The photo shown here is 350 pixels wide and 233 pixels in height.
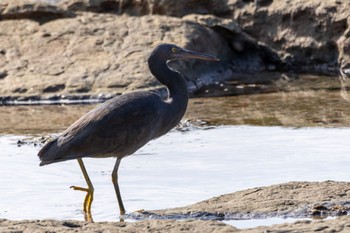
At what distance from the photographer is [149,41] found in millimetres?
15656

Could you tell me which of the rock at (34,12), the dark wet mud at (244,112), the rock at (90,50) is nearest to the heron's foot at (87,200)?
the dark wet mud at (244,112)

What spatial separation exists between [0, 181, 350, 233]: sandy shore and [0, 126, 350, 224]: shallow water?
0.58 m

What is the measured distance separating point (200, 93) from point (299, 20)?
118 inches

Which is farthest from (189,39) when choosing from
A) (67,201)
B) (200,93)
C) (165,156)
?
(67,201)

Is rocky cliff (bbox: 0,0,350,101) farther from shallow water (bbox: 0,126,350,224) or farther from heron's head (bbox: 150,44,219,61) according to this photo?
heron's head (bbox: 150,44,219,61)

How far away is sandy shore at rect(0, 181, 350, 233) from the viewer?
6570 millimetres

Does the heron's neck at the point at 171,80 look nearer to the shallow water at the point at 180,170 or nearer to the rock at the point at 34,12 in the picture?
the shallow water at the point at 180,170

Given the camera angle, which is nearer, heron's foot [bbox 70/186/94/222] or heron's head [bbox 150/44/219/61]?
heron's foot [bbox 70/186/94/222]

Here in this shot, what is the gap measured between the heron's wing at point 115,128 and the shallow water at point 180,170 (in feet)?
1.43

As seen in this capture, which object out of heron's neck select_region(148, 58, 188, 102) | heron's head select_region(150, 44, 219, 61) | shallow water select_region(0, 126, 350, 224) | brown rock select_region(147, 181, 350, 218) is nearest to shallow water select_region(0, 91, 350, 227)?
shallow water select_region(0, 126, 350, 224)

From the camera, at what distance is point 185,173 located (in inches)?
380

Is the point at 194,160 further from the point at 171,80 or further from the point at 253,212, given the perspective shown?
the point at 253,212

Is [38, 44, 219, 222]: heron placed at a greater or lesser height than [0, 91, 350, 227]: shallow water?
greater

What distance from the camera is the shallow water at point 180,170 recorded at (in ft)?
28.2
